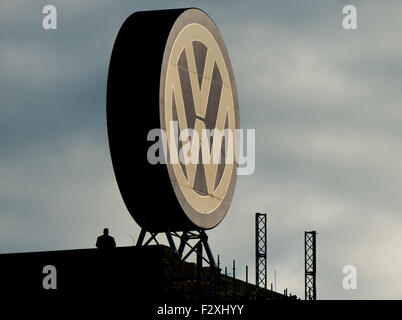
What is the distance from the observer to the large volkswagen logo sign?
53.7 m

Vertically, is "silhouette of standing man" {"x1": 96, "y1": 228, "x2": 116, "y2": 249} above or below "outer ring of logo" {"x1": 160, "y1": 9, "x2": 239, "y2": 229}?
below

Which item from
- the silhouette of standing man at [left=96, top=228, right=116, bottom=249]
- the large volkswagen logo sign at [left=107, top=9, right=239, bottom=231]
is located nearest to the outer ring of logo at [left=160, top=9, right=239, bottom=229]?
the large volkswagen logo sign at [left=107, top=9, right=239, bottom=231]

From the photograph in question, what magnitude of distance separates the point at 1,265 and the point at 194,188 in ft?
27.9

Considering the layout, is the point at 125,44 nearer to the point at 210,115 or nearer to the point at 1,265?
the point at 210,115

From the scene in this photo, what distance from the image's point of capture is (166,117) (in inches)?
2114

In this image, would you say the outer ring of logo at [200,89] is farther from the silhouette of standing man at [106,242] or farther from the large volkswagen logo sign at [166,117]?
the silhouette of standing man at [106,242]

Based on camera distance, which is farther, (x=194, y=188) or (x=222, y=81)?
(x=222, y=81)

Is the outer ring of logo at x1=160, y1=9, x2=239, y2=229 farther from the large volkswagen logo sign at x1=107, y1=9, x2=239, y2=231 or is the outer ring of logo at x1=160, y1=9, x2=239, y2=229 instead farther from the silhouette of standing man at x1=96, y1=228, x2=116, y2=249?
the silhouette of standing man at x1=96, y1=228, x2=116, y2=249

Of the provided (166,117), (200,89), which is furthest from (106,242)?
(200,89)

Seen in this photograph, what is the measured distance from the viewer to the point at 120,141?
5403cm
